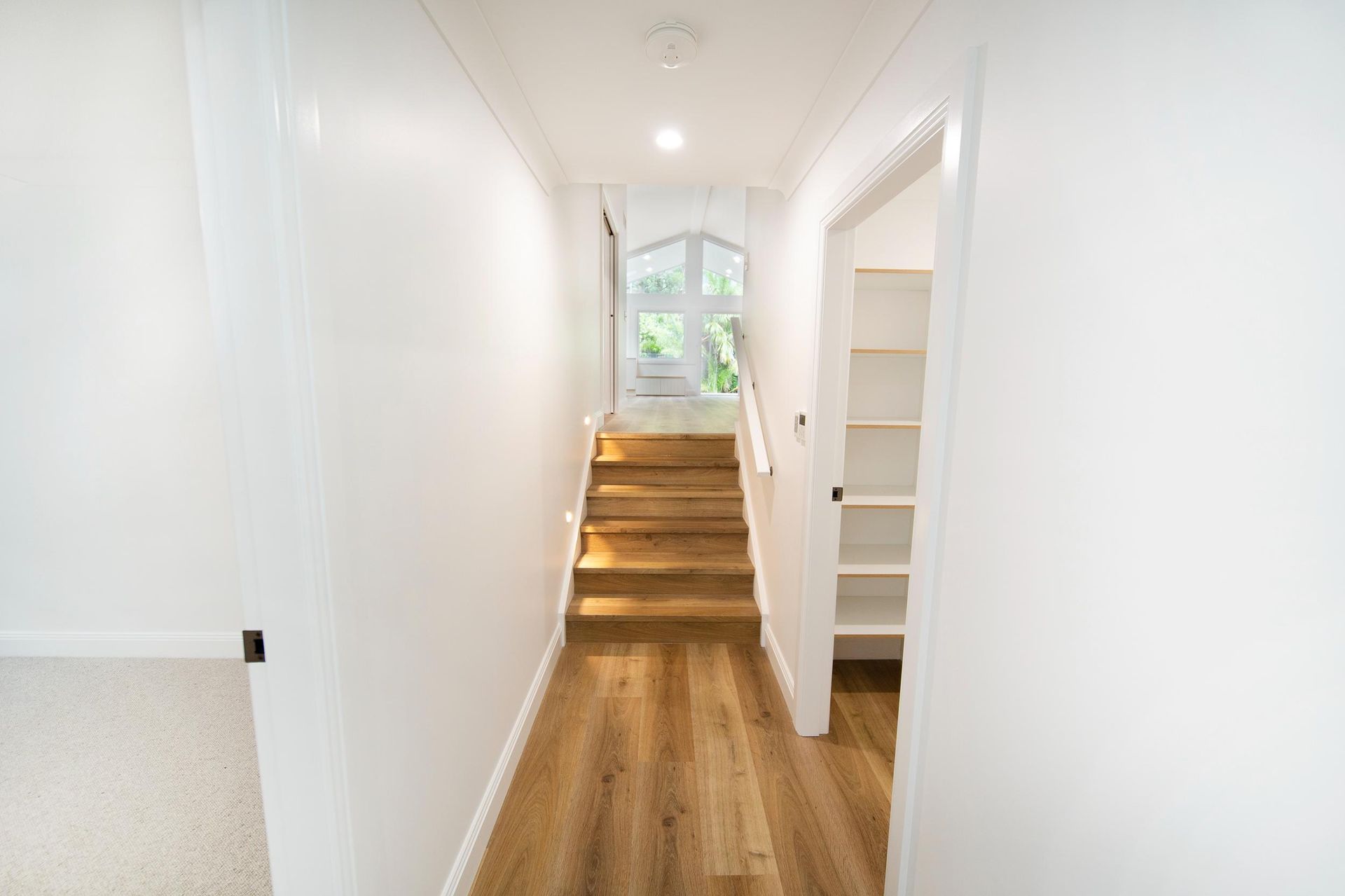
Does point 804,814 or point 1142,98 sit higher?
point 1142,98

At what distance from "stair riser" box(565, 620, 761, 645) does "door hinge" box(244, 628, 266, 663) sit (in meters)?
2.20

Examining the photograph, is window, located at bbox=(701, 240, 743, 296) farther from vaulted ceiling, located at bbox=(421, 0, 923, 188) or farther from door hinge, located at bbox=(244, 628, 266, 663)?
door hinge, located at bbox=(244, 628, 266, 663)

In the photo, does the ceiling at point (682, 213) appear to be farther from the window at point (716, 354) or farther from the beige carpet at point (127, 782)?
the beige carpet at point (127, 782)

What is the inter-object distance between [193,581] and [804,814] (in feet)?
9.85

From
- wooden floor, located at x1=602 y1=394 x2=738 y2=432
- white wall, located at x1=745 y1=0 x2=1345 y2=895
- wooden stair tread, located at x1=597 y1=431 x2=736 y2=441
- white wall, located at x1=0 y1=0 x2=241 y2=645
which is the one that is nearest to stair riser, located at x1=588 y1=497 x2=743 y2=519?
wooden stair tread, located at x1=597 y1=431 x2=736 y2=441

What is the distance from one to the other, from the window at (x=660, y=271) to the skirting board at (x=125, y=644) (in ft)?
28.7

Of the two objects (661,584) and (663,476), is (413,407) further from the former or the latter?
(663,476)

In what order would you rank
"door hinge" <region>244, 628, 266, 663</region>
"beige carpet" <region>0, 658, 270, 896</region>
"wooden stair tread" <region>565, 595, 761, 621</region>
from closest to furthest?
Answer: "door hinge" <region>244, 628, 266, 663</region> → "beige carpet" <region>0, 658, 270, 896</region> → "wooden stair tread" <region>565, 595, 761, 621</region>

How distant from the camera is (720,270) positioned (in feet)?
34.7

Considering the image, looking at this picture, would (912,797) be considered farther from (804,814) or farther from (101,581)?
(101,581)

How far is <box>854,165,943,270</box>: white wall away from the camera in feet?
8.00

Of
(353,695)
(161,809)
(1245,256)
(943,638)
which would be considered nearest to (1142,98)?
(1245,256)

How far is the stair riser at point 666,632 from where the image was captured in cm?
302

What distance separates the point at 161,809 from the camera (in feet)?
5.58
